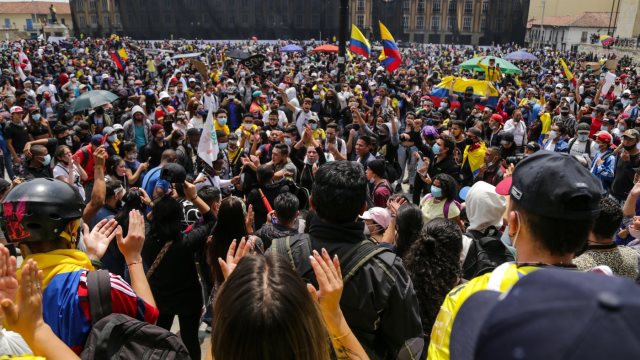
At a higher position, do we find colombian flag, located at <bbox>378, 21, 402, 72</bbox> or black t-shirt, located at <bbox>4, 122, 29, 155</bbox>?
colombian flag, located at <bbox>378, 21, 402, 72</bbox>

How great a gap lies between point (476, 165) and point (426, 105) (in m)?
4.49

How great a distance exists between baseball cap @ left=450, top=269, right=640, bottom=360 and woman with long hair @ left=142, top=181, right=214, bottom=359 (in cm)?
295

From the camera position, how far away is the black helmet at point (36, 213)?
207 cm

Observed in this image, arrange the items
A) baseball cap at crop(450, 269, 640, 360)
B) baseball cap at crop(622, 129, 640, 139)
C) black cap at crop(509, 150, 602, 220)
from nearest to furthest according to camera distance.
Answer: baseball cap at crop(450, 269, 640, 360), black cap at crop(509, 150, 602, 220), baseball cap at crop(622, 129, 640, 139)

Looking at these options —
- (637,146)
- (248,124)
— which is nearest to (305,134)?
(248,124)

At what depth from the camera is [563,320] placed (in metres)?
0.81

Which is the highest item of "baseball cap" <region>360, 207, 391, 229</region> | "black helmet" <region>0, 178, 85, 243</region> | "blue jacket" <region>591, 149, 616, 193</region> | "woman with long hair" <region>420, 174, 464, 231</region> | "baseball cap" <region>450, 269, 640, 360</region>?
"baseball cap" <region>450, 269, 640, 360</region>

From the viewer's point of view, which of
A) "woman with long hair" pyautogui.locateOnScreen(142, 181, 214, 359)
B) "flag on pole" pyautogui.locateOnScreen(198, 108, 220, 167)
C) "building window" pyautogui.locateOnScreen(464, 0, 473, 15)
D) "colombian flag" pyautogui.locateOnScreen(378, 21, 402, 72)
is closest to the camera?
"woman with long hair" pyautogui.locateOnScreen(142, 181, 214, 359)

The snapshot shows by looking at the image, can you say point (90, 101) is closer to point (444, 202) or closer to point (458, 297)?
point (444, 202)

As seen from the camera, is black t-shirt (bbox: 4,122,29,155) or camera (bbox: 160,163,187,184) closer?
camera (bbox: 160,163,187,184)

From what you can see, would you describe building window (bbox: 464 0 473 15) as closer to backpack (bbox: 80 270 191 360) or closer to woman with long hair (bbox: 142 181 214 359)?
woman with long hair (bbox: 142 181 214 359)

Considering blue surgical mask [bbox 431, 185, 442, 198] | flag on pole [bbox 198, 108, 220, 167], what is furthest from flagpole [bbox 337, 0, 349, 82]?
blue surgical mask [bbox 431, 185, 442, 198]

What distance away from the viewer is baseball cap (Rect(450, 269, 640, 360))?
793mm

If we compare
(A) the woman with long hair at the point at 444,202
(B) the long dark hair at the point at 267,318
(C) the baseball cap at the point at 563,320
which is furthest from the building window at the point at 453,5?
(C) the baseball cap at the point at 563,320
